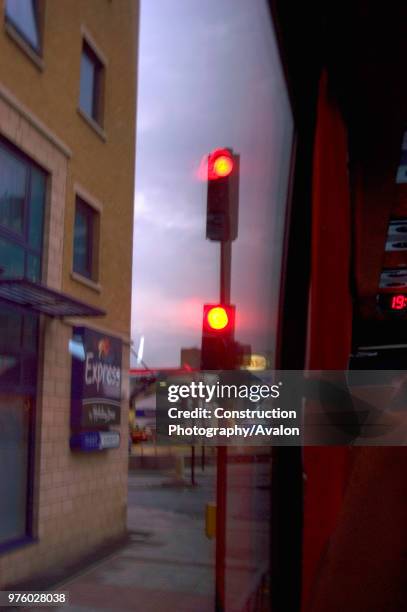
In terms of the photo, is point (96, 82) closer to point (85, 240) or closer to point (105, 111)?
point (105, 111)

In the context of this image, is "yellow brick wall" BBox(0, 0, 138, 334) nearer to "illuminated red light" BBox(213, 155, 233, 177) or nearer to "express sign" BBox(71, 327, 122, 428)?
"express sign" BBox(71, 327, 122, 428)

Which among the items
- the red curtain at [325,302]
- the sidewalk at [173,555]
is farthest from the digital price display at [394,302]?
the sidewalk at [173,555]

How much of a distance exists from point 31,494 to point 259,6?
3.49 feet

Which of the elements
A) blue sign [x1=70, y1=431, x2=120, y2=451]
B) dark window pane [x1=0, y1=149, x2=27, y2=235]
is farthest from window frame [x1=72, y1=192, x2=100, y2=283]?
blue sign [x1=70, y1=431, x2=120, y2=451]

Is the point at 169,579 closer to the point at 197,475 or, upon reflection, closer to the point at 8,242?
the point at 197,475

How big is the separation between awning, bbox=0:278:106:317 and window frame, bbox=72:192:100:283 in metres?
0.06

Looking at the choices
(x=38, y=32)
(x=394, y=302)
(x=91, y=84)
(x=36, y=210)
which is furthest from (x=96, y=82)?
(x=394, y=302)

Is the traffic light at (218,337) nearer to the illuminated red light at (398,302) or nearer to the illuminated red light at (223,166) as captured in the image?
the illuminated red light at (223,166)

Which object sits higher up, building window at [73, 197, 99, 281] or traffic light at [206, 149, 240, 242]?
traffic light at [206, 149, 240, 242]

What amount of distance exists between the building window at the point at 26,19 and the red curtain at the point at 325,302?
82 centimetres

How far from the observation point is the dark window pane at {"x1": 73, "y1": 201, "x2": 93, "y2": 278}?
886 mm

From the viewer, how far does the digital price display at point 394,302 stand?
3754mm

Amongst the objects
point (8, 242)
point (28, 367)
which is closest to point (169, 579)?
point (28, 367)

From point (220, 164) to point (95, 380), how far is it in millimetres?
490
